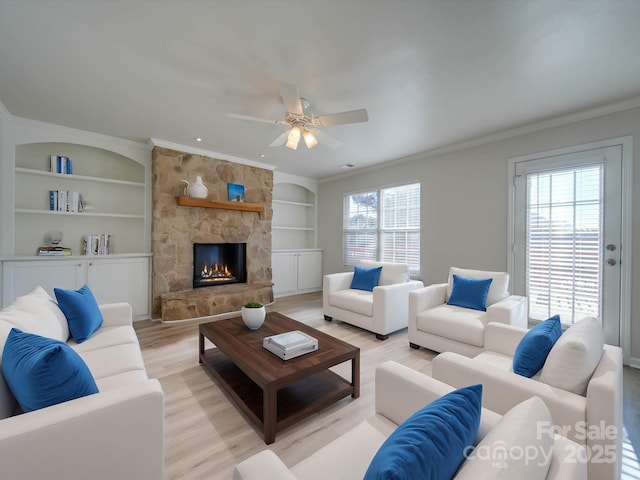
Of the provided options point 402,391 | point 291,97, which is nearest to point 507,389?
point 402,391

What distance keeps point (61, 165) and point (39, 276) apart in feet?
4.59

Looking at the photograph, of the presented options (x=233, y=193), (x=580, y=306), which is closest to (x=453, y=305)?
(x=580, y=306)

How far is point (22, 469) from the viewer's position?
2.92ft

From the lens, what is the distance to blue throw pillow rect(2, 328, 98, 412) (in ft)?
3.38

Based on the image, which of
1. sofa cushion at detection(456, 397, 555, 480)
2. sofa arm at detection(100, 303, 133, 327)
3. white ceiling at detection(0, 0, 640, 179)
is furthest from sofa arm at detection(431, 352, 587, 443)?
sofa arm at detection(100, 303, 133, 327)

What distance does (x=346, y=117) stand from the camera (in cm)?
231

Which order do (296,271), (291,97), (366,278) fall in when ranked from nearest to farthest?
1. (291,97)
2. (366,278)
3. (296,271)

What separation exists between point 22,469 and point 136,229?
3849 millimetres

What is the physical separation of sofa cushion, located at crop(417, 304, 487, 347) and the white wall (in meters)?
1.17

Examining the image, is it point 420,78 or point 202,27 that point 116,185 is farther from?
point 420,78

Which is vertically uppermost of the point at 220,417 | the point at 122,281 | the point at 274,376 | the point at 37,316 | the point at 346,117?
the point at 346,117

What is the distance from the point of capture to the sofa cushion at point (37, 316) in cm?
148

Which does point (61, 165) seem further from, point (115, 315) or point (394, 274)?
point (394, 274)

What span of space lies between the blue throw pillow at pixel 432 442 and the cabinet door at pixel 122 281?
4.12m
